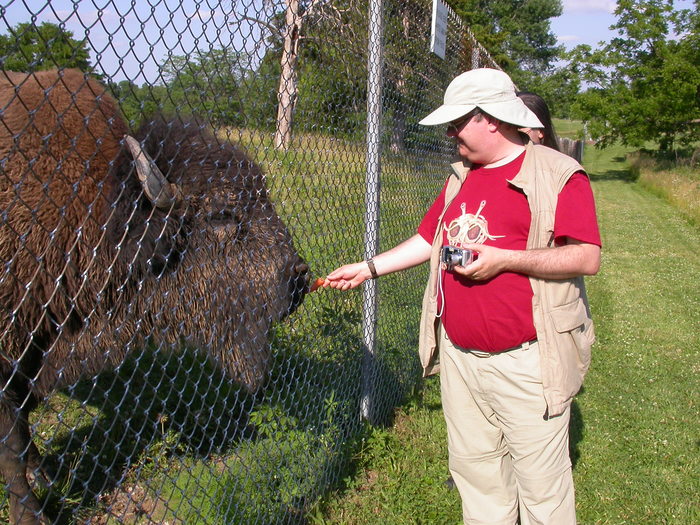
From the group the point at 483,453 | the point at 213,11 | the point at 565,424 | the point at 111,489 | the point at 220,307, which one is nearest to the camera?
the point at 213,11

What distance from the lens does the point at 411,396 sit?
4.96 meters

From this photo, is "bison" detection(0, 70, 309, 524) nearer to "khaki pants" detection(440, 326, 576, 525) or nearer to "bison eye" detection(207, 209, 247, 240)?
"bison eye" detection(207, 209, 247, 240)

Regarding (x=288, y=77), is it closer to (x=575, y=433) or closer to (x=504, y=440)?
(x=504, y=440)

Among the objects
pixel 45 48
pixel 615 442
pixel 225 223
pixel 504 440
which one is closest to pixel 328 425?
pixel 504 440

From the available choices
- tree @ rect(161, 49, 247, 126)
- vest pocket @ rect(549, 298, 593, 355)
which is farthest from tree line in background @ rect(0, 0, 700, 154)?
vest pocket @ rect(549, 298, 593, 355)

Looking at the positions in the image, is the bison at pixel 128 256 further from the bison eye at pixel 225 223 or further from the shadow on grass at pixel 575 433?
the shadow on grass at pixel 575 433

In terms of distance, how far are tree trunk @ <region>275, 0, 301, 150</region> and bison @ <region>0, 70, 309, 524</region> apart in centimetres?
38

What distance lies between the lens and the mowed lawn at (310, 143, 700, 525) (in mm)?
3678

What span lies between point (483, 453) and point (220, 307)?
161 centimetres

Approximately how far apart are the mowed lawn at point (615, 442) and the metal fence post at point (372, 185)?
46cm

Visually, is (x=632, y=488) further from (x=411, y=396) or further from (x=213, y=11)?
(x=213, y=11)

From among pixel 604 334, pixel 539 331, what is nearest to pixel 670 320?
pixel 604 334

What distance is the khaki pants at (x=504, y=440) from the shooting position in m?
2.66

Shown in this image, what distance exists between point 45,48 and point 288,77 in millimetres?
1187
